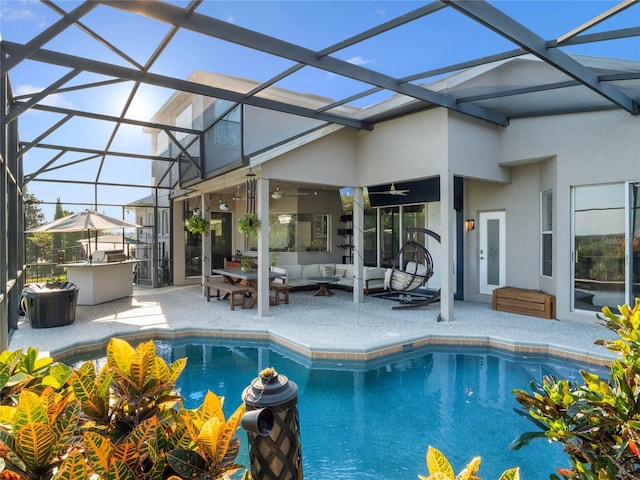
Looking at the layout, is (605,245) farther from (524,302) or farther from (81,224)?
(81,224)

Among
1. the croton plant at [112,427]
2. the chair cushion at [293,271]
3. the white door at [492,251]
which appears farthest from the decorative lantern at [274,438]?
the chair cushion at [293,271]

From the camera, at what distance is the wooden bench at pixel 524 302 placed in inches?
294

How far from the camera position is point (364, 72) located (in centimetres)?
504

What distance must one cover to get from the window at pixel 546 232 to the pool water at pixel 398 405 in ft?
10.0

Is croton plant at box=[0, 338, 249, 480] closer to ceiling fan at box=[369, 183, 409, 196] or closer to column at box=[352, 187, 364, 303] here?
column at box=[352, 187, 364, 303]

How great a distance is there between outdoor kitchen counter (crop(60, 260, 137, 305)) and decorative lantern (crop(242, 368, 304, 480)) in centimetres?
909

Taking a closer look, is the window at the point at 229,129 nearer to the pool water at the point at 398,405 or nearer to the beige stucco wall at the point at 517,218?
the pool water at the point at 398,405

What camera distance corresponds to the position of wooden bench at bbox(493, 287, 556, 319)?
24.5 feet

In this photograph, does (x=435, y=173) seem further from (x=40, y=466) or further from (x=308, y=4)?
(x=40, y=466)

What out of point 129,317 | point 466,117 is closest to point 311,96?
point 466,117

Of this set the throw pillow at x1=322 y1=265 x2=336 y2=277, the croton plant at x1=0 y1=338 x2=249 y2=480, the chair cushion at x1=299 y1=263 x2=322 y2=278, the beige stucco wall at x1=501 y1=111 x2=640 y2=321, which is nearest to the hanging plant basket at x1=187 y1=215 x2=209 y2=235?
the chair cushion at x1=299 y1=263 x2=322 y2=278

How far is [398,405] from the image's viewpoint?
430 centimetres

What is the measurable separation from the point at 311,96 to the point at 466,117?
5.81 metres

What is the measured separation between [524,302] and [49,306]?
9229 mm
